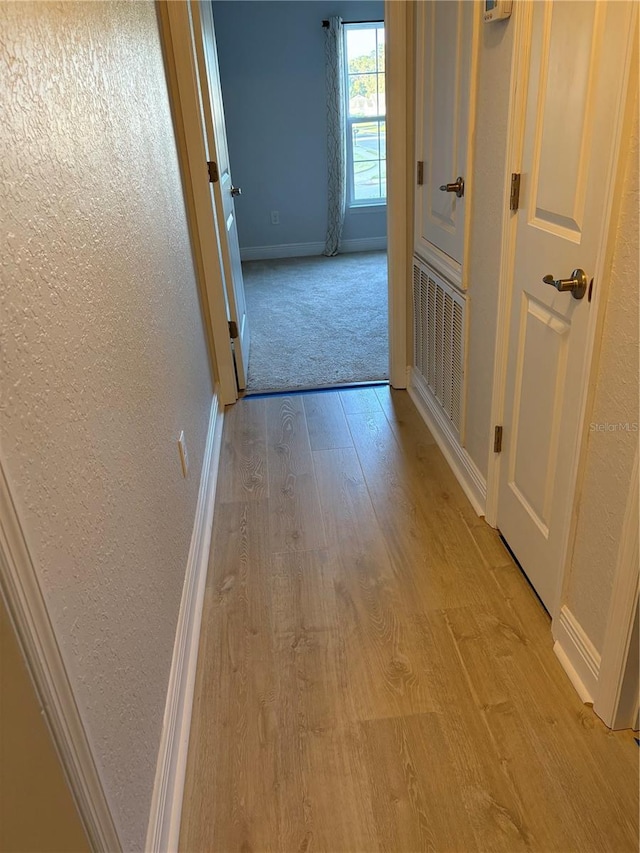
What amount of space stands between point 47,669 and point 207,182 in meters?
2.41

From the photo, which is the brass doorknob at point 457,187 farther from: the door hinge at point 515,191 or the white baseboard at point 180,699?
the white baseboard at point 180,699

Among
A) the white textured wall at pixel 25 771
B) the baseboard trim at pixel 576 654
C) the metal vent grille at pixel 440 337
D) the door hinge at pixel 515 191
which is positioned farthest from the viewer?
the metal vent grille at pixel 440 337

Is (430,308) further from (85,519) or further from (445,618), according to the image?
(85,519)

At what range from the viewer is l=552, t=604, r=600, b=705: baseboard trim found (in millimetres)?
1538

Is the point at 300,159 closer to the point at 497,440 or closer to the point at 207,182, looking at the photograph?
the point at 207,182

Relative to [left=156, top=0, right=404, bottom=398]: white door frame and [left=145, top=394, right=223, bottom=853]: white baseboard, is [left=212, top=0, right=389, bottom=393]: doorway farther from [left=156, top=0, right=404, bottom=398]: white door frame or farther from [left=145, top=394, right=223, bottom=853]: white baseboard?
[left=145, top=394, right=223, bottom=853]: white baseboard

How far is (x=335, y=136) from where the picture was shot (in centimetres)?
570

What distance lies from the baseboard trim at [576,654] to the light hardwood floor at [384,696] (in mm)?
27

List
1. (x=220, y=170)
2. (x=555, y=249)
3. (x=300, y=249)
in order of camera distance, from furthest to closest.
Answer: (x=300, y=249)
(x=220, y=170)
(x=555, y=249)

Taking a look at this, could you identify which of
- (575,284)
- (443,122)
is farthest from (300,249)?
(575,284)

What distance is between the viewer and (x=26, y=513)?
788 mm

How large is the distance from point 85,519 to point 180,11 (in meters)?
2.30

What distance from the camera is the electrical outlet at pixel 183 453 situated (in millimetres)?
1953

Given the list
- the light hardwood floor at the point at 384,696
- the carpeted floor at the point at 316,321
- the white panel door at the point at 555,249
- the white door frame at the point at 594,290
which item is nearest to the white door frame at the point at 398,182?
the carpeted floor at the point at 316,321
